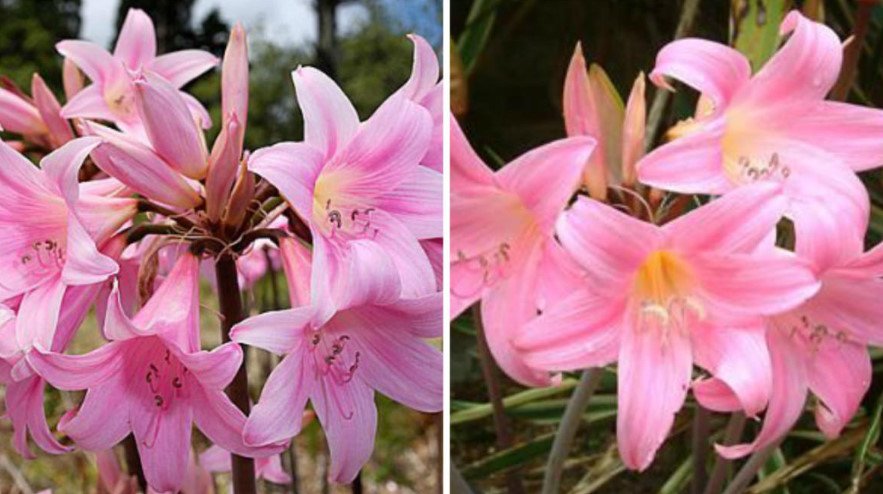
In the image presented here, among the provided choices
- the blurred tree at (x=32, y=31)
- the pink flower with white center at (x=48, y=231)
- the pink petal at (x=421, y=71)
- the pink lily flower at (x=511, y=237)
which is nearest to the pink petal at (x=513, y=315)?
the pink lily flower at (x=511, y=237)

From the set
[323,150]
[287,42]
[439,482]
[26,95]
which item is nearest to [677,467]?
[439,482]

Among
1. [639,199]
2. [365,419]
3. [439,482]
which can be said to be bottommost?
[439,482]

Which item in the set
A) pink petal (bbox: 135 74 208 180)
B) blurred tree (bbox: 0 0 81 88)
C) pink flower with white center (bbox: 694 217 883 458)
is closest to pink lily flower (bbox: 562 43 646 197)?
pink flower with white center (bbox: 694 217 883 458)

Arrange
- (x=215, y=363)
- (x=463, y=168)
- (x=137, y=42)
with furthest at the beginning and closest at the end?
(x=137, y=42) → (x=463, y=168) → (x=215, y=363)

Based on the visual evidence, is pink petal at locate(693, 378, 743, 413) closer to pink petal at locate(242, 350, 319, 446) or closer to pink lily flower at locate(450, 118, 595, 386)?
pink lily flower at locate(450, 118, 595, 386)

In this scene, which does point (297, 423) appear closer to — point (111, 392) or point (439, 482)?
point (111, 392)

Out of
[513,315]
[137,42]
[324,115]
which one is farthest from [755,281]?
[137,42]

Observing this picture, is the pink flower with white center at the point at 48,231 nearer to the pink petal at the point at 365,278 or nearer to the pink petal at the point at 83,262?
the pink petal at the point at 83,262

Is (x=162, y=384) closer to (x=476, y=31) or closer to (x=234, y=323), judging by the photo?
(x=234, y=323)
